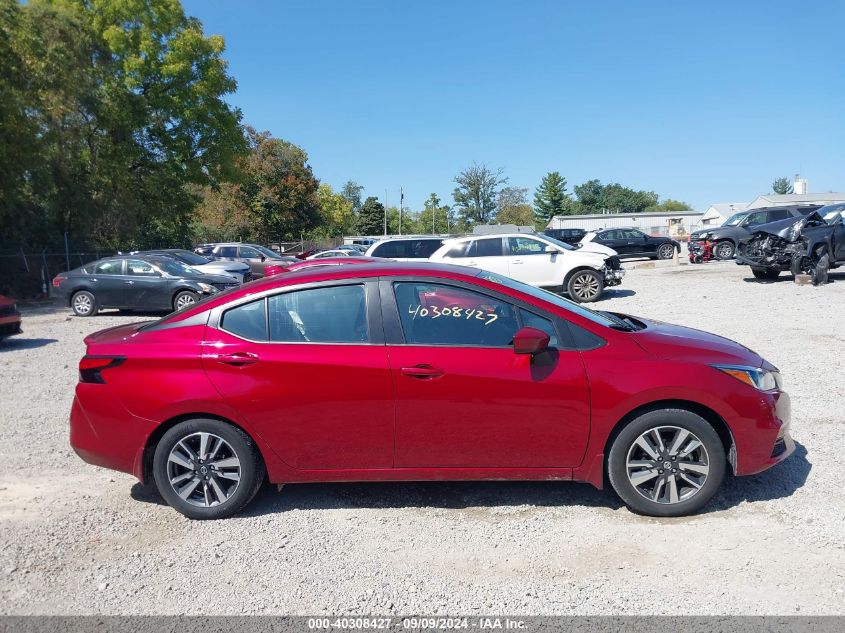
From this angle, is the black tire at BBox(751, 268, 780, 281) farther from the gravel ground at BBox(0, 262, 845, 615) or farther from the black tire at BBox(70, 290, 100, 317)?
the black tire at BBox(70, 290, 100, 317)

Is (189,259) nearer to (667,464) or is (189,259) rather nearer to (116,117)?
(116,117)

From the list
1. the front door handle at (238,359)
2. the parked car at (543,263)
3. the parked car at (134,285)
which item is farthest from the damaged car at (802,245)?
the front door handle at (238,359)

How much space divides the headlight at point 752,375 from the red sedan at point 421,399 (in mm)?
11

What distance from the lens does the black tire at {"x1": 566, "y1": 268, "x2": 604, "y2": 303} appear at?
1603cm

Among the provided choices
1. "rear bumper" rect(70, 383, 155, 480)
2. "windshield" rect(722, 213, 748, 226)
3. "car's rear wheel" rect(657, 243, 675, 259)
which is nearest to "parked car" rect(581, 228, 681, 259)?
"car's rear wheel" rect(657, 243, 675, 259)

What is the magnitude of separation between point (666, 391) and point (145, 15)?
32.5 meters

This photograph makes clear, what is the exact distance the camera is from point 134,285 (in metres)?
16.1

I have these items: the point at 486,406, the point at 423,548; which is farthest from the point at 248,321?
the point at 423,548

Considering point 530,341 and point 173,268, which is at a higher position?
point 173,268

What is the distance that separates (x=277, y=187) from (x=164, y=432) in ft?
164

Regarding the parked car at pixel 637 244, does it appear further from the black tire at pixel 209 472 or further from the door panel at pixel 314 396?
the black tire at pixel 209 472

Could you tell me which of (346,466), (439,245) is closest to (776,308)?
(439,245)

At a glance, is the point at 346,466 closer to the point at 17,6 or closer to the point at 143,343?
the point at 143,343

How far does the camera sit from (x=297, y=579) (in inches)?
141
